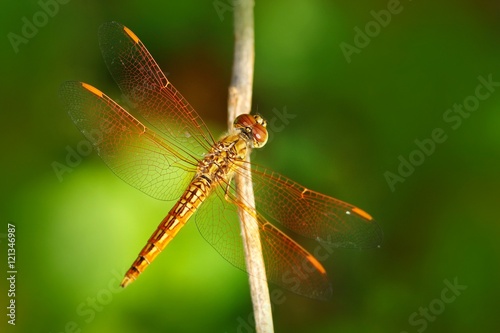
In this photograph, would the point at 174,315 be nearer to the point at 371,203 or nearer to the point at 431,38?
the point at 371,203

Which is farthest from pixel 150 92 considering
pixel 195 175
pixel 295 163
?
pixel 295 163

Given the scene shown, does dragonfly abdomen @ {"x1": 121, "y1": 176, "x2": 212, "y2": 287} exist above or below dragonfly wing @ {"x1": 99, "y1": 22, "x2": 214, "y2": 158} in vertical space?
below

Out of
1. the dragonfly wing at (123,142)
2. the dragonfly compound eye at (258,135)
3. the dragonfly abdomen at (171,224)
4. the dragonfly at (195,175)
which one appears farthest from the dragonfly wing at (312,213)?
the dragonfly wing at (123,142)

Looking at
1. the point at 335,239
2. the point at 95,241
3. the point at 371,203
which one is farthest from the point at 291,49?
the point at 95,241

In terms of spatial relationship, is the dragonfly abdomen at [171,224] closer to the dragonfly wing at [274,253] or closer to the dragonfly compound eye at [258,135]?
the dragonfly wing at [274,253]

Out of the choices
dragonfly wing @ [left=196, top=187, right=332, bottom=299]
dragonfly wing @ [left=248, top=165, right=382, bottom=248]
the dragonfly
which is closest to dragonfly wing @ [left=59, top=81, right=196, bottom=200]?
the dragonfly

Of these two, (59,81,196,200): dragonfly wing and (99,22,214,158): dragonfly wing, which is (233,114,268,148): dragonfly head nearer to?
(99,22,214,158): dragonfly wing

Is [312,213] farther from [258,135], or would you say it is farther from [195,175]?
[195,175]
